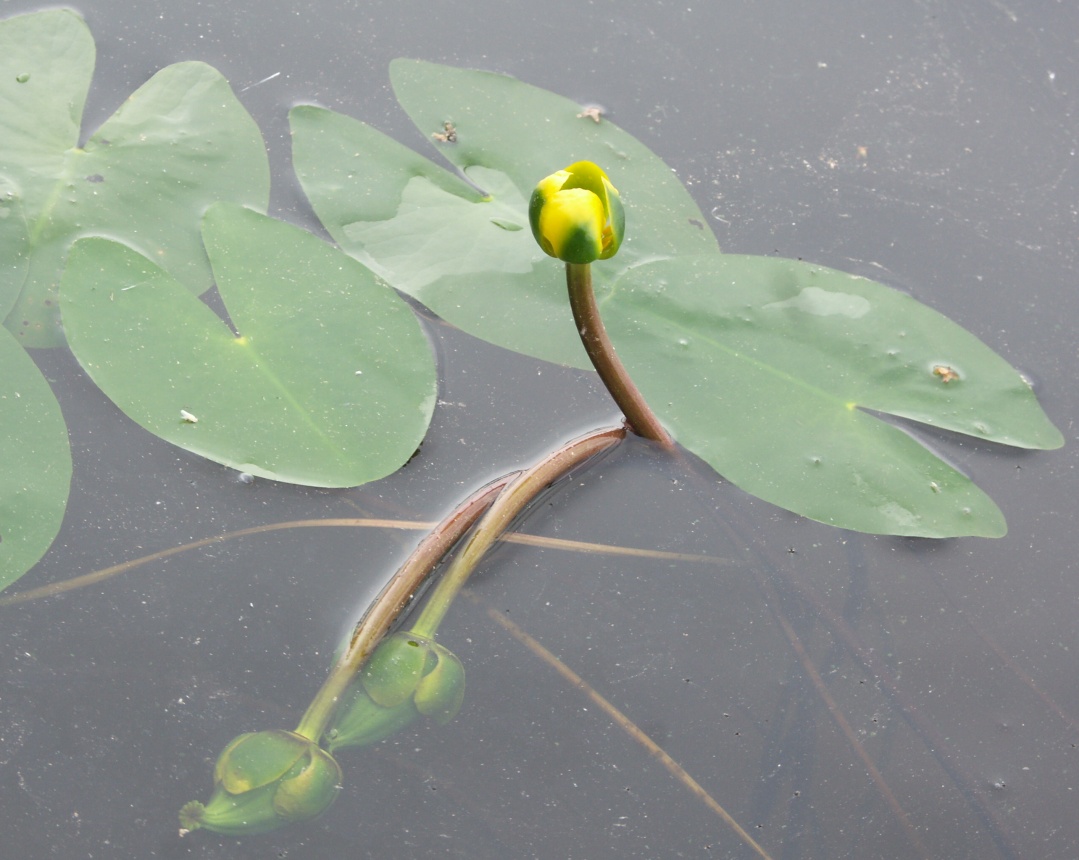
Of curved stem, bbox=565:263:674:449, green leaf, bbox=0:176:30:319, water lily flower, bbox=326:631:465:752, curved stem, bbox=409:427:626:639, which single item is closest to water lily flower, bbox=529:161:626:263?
curved stem, bbox=565:263:674:449

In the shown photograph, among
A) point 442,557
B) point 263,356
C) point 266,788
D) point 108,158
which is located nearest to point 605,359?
point 442,557

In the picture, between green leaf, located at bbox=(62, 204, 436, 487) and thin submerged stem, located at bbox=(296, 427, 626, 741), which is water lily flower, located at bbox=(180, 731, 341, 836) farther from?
green leaf, located at bbox=(62, 204, 436, 487)

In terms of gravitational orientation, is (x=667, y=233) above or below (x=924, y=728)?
above

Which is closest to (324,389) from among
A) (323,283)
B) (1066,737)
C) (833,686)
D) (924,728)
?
(323,283)

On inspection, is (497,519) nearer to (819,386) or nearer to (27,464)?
(819,386)

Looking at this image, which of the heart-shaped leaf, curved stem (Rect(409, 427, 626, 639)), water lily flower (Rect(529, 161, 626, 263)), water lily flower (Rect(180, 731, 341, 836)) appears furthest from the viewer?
the heart-shaped leaf

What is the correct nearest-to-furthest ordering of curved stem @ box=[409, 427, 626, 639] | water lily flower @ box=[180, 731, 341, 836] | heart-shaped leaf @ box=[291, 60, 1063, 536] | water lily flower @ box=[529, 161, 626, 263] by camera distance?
1. water lily flower @ box=[529, 161, 626, 263]
2. water lily flower @ box=[180, 731, 341, 836]
3. curved stem @ box=[409, 427, 626, 639]
4. heart-shaped leaf @ box=[291, 60, 1063, 536]

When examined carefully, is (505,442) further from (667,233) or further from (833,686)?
(833,686)
